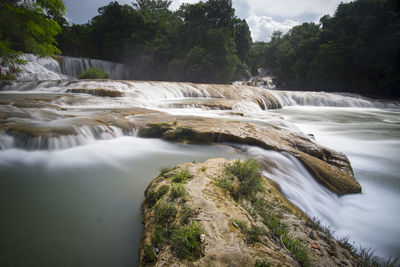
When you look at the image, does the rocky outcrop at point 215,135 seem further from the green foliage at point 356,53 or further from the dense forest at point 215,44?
the green foliage at point 356,53

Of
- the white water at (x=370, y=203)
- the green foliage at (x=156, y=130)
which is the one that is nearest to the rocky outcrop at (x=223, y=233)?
the white water at (x=370, y=203)

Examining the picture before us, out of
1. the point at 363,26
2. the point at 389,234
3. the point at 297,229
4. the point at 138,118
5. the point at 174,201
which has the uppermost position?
the point at 363,26

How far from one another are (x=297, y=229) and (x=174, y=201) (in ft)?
3.70

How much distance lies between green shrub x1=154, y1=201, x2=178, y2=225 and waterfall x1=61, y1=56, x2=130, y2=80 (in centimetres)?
2939

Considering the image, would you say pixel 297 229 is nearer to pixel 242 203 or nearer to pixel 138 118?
pixel 242 203

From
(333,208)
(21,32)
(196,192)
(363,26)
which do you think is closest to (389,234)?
(333,208)

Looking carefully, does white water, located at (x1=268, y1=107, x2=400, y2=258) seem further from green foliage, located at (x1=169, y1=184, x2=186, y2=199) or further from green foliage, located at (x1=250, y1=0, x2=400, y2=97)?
green foliage, located at (x1=250, y1=0, x2=400, y2=97)

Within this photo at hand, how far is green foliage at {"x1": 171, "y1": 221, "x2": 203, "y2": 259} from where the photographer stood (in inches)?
50.8

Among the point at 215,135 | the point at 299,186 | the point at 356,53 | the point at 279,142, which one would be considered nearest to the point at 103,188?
the point at 215,135

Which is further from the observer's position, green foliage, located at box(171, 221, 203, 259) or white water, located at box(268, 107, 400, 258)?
white water, located at box(268, 107, 400, 258)

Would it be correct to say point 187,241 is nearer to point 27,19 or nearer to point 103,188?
point 103,188

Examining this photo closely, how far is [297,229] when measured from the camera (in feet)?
5.77

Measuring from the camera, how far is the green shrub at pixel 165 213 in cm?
169

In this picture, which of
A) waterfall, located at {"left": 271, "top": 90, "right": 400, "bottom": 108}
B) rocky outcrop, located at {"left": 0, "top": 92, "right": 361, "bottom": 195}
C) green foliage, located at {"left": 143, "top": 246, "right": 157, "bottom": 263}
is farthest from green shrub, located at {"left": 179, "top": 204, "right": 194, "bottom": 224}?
waterfall, located at {"left": 271, "top": 90, "right": 400, "bottom": 108}
